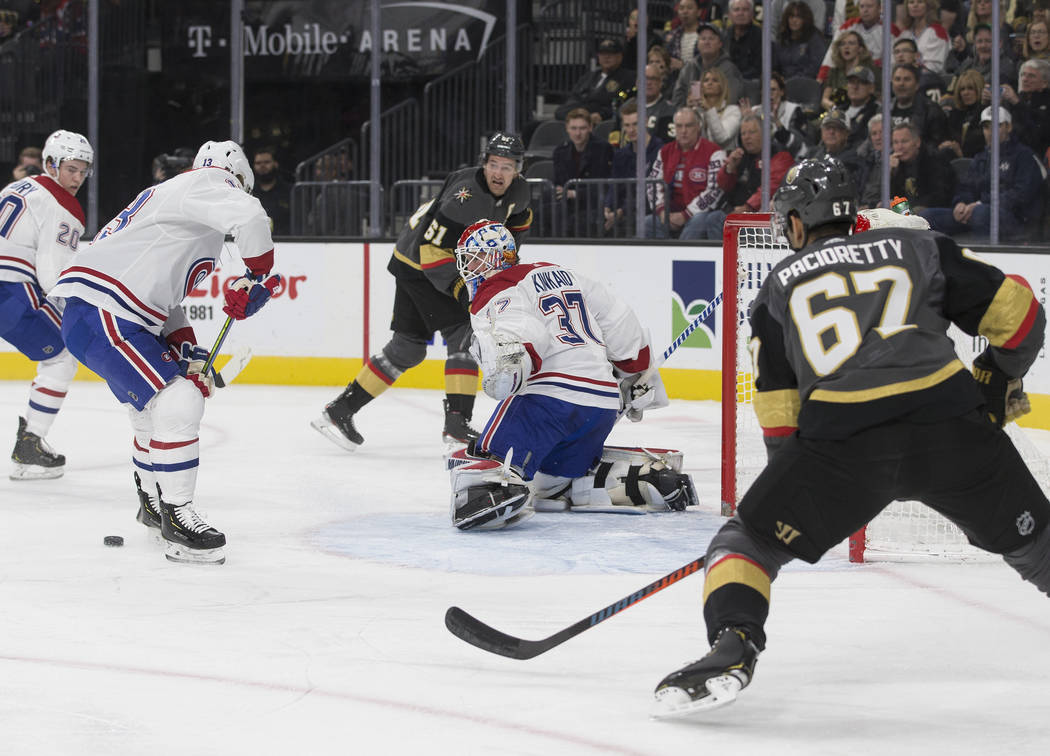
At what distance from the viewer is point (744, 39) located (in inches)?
321

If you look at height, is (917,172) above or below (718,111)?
below

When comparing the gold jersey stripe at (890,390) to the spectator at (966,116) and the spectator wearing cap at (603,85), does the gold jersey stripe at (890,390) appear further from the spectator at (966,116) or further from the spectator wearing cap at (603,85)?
the spectator wearing cap at (603,85)

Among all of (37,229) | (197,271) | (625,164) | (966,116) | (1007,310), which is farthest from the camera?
(625,164)

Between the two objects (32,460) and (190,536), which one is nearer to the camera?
(190,536)

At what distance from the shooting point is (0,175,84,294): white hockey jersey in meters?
5.09

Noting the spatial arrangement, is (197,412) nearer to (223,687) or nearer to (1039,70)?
(223,687)

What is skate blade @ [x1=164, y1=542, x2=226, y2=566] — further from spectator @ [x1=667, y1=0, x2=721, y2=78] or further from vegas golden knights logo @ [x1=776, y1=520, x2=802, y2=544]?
spectator @ [x1=667, y1=0, x2=721, y2=78]

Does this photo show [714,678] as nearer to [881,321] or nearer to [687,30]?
[881,321]

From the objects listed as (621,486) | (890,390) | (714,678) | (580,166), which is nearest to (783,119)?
(580,166)

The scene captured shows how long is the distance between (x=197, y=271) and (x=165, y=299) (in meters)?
0.14

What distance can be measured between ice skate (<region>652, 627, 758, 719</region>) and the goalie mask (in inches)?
82.1

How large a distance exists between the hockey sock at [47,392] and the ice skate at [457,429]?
1.42 metres

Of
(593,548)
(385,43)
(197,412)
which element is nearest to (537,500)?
(593,548)

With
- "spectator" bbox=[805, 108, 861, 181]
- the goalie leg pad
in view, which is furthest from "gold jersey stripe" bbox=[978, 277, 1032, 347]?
"spectator" bbox=[805, 108, 861, 181]
